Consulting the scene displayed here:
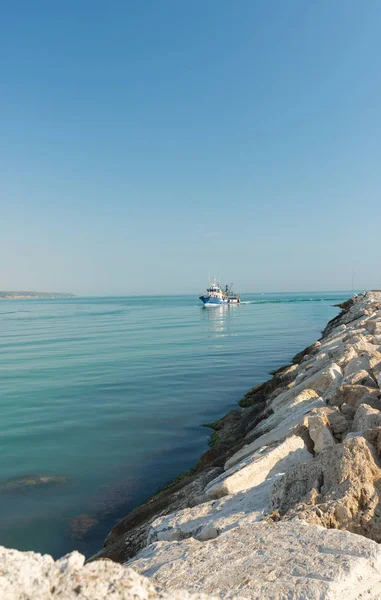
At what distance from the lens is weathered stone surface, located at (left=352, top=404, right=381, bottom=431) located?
16.2 feet

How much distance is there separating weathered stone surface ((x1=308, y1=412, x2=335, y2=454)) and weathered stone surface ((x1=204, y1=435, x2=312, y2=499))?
17cm

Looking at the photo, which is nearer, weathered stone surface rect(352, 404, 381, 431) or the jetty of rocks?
the jetty of rocks

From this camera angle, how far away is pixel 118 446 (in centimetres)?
1038

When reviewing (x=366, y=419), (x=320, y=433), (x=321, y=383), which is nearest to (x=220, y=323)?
(x=321, y=383)

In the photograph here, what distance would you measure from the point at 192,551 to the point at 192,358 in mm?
19611

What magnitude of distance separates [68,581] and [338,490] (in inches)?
101

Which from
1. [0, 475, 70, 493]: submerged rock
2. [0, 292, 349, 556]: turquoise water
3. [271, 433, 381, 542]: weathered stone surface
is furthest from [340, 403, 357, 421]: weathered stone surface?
[0, 475, 70, 493]: submerged rock

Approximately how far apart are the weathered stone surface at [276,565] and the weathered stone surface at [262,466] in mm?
1217

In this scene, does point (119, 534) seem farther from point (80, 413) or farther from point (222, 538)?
point (80, 413)

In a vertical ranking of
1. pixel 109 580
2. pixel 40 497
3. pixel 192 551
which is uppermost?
pixel 109 580

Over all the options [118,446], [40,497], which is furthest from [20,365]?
[40,497]

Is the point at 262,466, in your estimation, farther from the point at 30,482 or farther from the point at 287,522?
the point at 30,482

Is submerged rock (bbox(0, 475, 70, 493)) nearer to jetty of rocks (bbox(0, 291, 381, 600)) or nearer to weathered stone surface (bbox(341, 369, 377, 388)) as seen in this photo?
jetty of rocks (bbox(0, 291, 381, 600))

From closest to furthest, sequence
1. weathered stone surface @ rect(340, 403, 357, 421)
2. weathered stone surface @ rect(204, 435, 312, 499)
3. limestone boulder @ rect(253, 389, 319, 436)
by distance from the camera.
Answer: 1. weathered stone surface @ rect(204, 435, 312, 499)
2. weathered stone surface @ rect(340, 403, 357, 421)
3. limestone boulder @ rect(253, 389, 319, 436)
